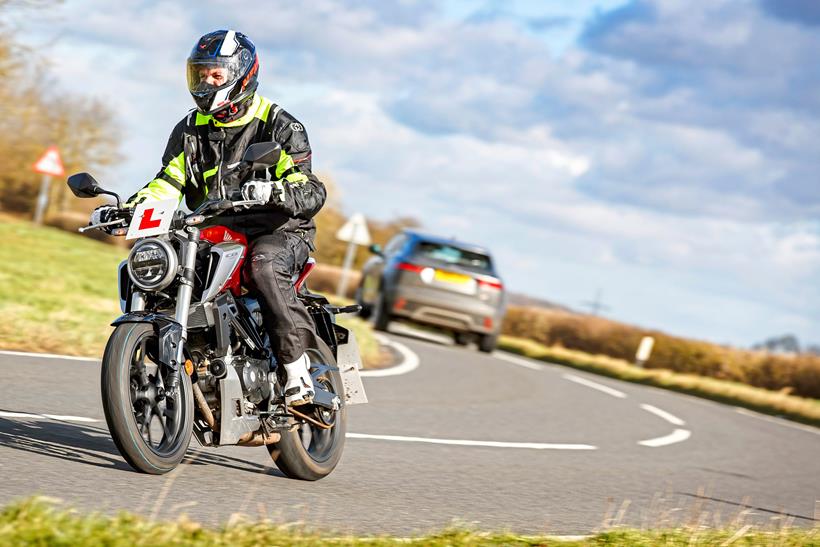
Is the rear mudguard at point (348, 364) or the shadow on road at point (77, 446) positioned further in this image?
the rear mudguard at point (348, 364)

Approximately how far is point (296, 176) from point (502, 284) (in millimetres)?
14256

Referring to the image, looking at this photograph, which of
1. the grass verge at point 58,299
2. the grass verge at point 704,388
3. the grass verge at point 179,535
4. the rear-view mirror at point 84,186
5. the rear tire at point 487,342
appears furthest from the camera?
the grass verge at point 704,388

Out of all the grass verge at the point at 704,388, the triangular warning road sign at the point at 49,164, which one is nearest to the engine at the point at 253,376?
the grass verge at the point at 704,388

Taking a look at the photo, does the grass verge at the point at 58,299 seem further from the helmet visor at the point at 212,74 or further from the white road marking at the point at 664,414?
the helmet visor at the point at 212,74

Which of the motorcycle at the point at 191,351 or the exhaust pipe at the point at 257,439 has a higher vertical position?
the motorcycle at the point at 191,351

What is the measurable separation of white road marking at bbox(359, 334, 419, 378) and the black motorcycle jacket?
5889 millimetres

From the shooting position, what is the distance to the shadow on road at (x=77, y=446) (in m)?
5.56

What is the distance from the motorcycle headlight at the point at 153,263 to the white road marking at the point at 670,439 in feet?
22.8

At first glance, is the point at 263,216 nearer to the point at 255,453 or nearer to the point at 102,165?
the point at 255,453

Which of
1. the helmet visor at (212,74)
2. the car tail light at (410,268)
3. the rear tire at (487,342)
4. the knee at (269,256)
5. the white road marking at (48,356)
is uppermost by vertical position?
the helmet visor at (212,74)

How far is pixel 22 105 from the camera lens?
21.6 metres

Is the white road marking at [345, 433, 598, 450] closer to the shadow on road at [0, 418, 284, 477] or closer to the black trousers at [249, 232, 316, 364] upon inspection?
the shadow on road at [0, 418, 284, 477]

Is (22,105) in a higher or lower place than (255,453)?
higher

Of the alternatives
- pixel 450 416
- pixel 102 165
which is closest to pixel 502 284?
pixel 450 416
